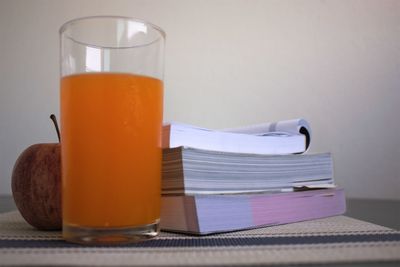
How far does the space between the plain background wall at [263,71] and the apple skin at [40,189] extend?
2.60 feet

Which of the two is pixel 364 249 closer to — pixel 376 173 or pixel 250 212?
pixel 250 212

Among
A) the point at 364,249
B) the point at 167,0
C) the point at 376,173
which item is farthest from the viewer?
the point at 167,0

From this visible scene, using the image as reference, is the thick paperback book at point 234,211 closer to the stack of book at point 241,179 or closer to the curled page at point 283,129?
the stack of book at point 241,179

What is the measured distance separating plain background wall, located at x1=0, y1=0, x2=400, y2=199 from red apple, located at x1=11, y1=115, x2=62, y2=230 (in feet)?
2.60

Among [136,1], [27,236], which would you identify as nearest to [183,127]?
[27,236]

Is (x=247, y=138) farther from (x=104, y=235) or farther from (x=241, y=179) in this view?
(x=104, y=235)

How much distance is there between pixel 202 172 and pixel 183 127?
71 mm

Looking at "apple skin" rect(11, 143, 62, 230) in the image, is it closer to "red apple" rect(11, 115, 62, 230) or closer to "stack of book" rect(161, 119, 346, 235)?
"red apple" rect(11, 115, 62, 230)

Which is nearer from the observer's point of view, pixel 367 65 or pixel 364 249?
pixel 364 249

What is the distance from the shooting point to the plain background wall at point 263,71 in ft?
4.56

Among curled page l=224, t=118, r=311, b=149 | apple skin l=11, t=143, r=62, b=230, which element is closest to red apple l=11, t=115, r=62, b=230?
apple skin l=11, t=143, r=62, b=230

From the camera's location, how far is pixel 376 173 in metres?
1.37

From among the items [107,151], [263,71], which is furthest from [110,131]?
[263,71]

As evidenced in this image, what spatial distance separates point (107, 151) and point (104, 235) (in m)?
0.10
